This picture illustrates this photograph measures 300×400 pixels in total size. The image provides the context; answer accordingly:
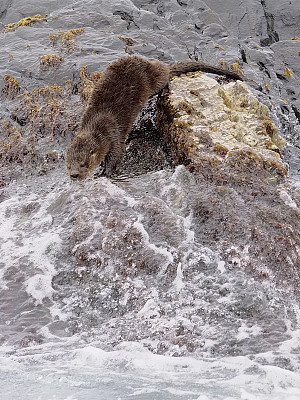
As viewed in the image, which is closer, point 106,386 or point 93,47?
point 106,386

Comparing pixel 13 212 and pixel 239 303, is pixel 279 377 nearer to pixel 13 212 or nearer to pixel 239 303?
pixel 239 303

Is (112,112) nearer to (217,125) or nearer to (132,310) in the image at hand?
(217,125)

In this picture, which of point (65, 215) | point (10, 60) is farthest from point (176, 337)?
point (10, 60)

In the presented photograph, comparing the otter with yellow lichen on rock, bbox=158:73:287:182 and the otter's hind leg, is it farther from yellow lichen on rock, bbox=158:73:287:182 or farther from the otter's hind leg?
yellow lichen on rock, bbox=158:73:287:182

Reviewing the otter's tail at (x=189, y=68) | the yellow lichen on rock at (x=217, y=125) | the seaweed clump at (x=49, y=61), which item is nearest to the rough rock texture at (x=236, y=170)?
the yellow lichen on rock at (x=217, y=125)

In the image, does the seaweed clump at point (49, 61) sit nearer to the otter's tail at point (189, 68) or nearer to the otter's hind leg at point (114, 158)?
the otter's tail at point (189, 68)

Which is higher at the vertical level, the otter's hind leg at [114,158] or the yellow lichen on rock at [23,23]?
the yellow lichen on rock at [23,23]

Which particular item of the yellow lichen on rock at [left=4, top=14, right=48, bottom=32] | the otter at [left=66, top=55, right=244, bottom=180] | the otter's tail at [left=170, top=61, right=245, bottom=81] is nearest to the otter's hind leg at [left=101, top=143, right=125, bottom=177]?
the otter at [left=66, top=55, right=244, bottom=180]
